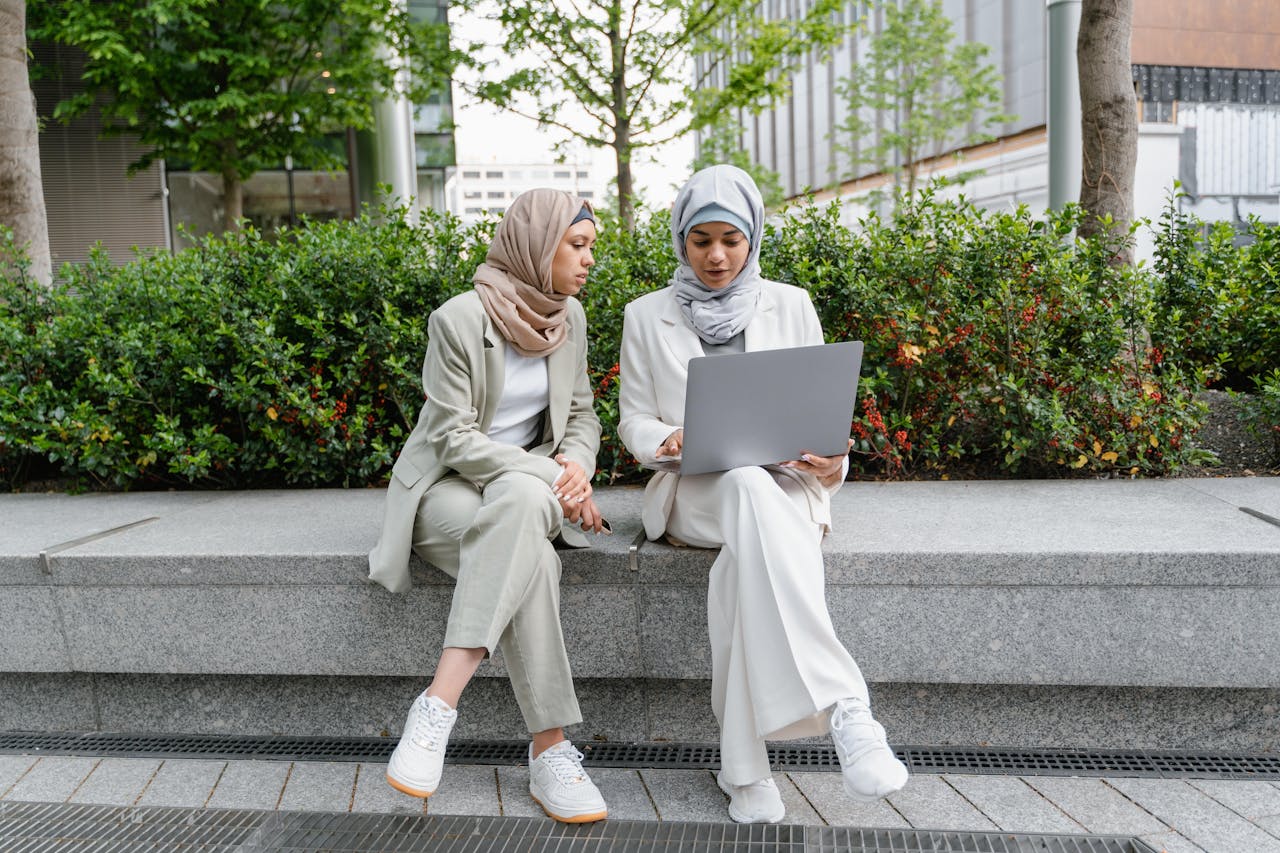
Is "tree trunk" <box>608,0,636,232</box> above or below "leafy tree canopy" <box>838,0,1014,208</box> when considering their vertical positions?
below

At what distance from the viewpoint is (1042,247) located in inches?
169

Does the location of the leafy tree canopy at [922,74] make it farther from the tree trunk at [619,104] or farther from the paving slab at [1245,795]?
the paving slab at [1245,795]

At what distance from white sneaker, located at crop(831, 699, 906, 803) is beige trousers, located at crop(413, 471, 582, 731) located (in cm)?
78

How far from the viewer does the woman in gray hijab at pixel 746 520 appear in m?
2.60

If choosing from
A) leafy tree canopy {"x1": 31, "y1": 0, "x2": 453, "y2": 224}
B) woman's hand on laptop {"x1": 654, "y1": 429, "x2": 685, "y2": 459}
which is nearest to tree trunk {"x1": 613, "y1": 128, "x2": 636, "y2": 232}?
leafy tree canopy {"x1": 31, "y1": 0, "x2": 453, "y2": 224}

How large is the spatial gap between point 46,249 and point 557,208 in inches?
176

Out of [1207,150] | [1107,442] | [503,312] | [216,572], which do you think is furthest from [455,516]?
[1207,150]

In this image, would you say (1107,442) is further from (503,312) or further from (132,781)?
(132,781)

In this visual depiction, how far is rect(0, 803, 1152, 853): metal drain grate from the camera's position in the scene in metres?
2.62

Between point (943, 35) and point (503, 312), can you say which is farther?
point (943, 35)

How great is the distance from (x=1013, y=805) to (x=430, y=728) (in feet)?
5.31

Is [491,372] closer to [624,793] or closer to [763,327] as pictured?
[763,327]

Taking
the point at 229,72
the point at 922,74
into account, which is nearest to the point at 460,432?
the point at 229,72

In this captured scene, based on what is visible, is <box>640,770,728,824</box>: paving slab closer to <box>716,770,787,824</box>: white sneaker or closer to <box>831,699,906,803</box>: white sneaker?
<box>716,770,787,824</box>: white sneaker
